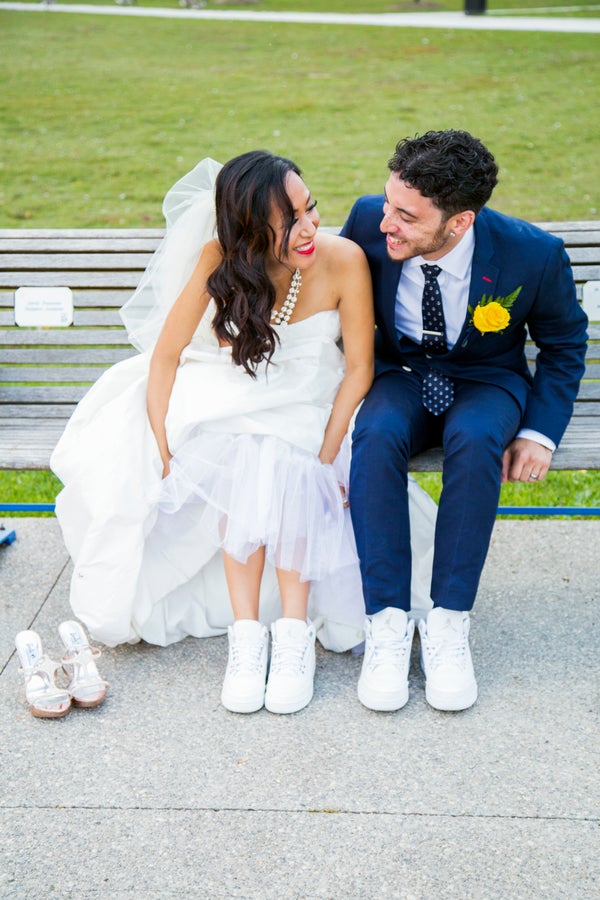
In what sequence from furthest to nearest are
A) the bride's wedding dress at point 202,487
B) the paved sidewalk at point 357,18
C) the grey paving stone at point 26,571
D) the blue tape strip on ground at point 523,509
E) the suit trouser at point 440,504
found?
the paved sidewalk at point 357,18
the blue tape strip on ground at point 523,509
the grey paving stone at point 26,571
the bride's wedding dress at point 202,487
the suit trouser at point 440,504

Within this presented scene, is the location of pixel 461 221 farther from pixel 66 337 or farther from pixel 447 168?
pixel 66 337

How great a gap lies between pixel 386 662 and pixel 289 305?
3.68ft

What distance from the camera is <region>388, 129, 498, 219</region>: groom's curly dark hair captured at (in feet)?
9.40

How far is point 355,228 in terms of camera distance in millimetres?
3232

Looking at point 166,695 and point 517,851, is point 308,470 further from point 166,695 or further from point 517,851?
point 517,851

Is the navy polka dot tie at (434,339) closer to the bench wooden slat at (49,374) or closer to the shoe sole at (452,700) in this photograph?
the shoe sole at (452,700)

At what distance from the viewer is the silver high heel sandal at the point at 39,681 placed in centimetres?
285

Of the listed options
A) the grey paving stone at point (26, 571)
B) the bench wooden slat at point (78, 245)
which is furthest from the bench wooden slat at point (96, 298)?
the grey paving stone at point (26, 571)

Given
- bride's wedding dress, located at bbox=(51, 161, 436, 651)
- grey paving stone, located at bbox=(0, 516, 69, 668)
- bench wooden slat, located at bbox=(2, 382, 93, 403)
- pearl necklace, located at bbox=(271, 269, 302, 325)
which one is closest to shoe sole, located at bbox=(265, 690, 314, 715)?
bride's wedding dress, located at bbox=(51, 161, 436, 651)

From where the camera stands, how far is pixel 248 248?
2.96 meters

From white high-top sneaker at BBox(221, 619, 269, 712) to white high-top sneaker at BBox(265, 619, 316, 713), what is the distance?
30 mm

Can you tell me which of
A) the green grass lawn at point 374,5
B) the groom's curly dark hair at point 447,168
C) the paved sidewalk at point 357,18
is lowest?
the green grass lawn at point 374,5

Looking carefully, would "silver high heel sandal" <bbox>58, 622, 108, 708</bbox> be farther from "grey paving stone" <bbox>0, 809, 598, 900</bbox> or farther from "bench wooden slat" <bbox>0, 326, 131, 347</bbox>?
"bench wooden slat" <bbox>0, 326, 131, 347</bbox>

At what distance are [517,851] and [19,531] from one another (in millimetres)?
2392
